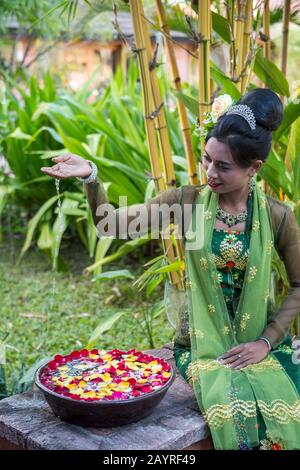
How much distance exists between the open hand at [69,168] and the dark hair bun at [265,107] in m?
0.51

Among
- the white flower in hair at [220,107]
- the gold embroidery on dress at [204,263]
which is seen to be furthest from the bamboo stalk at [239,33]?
the gold embroidery on dress at [204,263]

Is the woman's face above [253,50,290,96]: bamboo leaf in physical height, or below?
Answer: below

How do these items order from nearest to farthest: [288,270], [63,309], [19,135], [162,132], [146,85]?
[288,270]
[146,85]
[162,132]
[63,309]
[19,135]

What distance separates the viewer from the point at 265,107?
6.47ft

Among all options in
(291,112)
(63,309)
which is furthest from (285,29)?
(63,309)

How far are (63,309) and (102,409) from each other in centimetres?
211

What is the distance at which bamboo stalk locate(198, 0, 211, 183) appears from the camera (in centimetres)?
223

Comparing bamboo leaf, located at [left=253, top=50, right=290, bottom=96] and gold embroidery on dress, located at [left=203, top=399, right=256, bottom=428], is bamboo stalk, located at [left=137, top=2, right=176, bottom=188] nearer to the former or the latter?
bamboo leaf, located at [left=253, top=50, right=290, bottom=96]

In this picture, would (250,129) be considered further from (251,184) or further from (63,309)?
(63,309)

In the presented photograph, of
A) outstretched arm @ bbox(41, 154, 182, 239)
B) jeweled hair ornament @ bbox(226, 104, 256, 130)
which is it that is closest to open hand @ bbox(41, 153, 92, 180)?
outstretched arm @ bbox(41, 154, 182, 239)

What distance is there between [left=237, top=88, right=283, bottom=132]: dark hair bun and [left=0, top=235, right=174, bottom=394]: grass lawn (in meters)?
1.36

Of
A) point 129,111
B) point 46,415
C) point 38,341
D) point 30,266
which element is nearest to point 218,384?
point 46,415

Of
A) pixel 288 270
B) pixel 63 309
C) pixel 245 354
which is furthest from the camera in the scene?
pixel 63 309

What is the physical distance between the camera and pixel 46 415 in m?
1.96
